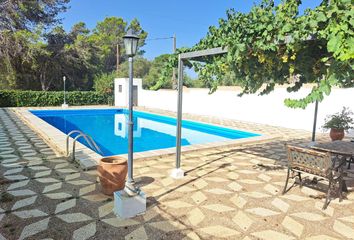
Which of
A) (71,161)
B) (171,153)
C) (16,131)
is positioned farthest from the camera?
(16,131)

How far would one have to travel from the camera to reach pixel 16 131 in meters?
9.34

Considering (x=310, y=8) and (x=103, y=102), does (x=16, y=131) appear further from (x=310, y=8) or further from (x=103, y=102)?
(x=103, y=102)

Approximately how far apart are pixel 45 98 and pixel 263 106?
1514 centimetres

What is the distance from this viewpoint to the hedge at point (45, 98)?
59.6 feet

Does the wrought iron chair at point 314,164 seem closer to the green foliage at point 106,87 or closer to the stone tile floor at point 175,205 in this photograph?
the stone tile floor at point 175,205

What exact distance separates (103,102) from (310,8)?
807 inches

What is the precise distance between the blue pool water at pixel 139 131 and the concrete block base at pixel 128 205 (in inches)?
195

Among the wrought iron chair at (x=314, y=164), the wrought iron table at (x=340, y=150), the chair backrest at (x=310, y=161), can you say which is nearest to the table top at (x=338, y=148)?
the wrought iron table at (x=340, y=150)

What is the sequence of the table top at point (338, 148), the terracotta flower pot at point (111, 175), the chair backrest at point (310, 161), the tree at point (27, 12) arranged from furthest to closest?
the tree at point (27, 12)
the table top at point (338, 148)
the terracotta flower pot at point (111, 175)
the chair backrest at point (310, 161)

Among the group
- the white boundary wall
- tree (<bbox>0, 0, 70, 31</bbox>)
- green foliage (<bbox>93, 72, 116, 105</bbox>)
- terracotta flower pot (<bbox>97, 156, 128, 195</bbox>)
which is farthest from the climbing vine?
tree (<bbox>0, 0, 70, 31</bbox>)

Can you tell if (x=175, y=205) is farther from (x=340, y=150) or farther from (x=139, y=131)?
(x=139, y=131)

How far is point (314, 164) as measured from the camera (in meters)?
3.91

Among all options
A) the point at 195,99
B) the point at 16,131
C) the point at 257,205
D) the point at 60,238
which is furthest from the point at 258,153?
the point at 195,99

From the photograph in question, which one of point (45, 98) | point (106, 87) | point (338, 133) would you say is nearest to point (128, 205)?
point (338, 133)
